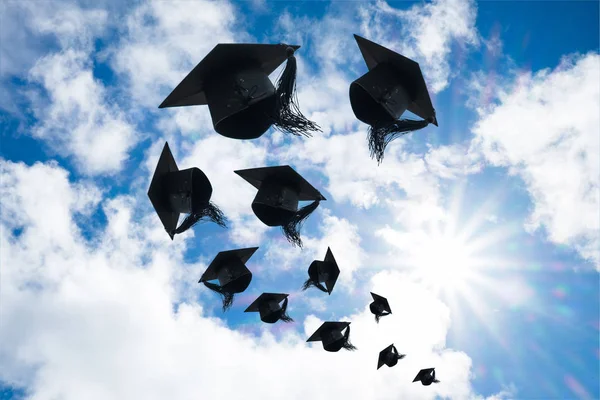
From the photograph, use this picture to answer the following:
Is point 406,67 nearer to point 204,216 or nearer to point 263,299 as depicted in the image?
point 204,216

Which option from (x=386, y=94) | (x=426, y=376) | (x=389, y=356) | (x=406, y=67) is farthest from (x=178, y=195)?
(x=426, y=376)

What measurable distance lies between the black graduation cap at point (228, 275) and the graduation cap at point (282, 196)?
1704mm

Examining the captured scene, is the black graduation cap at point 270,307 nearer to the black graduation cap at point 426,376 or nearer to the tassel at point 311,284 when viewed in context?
the tassel at point 311,284

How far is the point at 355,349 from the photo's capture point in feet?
26.2

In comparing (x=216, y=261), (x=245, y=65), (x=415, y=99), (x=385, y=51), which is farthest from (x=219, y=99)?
(x=216, y=261)

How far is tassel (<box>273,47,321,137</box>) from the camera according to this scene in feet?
12.9

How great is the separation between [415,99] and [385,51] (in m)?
0.70

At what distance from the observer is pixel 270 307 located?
8102 mm

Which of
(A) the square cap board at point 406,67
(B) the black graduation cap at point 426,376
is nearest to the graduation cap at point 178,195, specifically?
(A) the square cap board at point 406,67

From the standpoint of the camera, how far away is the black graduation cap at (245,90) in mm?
4035

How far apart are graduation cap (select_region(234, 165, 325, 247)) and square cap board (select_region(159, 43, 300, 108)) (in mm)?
1942

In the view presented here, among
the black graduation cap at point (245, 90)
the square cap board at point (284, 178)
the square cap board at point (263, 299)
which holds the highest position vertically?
the square cap board at point (284, 178)

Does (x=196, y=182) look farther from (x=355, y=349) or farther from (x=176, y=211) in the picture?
(x=355, y=349)

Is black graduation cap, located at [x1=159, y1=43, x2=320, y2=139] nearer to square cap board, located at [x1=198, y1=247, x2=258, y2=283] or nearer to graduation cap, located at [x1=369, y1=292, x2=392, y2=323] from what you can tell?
square cap board, located at [x1=198, y1=247, x2=258, y2=283]
